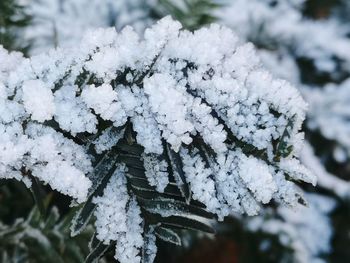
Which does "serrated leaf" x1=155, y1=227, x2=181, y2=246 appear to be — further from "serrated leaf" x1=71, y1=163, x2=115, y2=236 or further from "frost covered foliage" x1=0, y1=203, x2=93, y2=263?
"frost covered foliage" x1=0, y1=203, x2=93, y2=263

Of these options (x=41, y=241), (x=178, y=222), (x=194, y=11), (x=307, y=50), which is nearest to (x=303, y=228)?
(x=307, y=50)

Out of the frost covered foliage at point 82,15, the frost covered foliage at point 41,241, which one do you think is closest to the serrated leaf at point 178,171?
the frost covered foliage at point 41,241

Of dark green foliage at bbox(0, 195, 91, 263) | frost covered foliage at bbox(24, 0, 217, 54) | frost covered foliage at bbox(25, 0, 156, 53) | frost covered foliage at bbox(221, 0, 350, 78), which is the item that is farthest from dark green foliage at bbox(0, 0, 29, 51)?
frost covered foliage at bbox(221, 0, 350, 78)

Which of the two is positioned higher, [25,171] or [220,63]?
[220,63]

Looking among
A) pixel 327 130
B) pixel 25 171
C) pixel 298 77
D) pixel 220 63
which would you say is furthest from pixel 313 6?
pixel 25 171

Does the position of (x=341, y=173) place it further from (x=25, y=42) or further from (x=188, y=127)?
(x=188, y=127)

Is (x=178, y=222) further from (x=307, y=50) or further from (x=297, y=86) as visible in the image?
(x=307, y=50)
